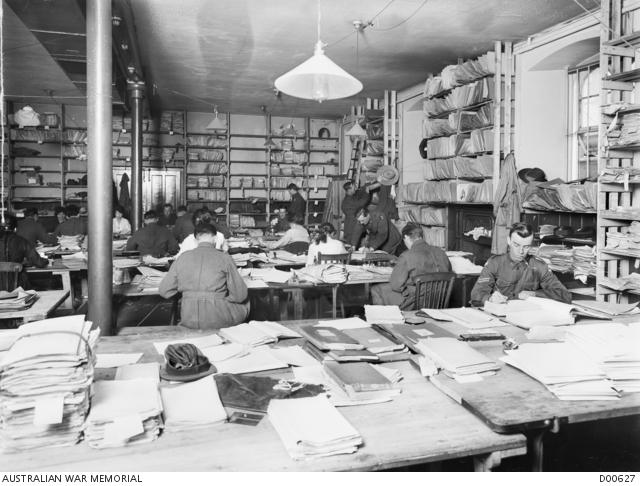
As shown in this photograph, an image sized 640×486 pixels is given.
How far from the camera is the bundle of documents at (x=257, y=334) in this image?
2.33 meters

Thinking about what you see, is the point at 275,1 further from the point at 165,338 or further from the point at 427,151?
the point at 165,338

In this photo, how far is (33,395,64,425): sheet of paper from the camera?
1388 mm

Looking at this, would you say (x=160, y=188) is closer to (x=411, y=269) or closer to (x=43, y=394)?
(x=411, y=269)

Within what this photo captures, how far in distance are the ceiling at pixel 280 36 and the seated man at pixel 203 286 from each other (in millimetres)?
2372

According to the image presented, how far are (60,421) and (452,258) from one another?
4349 millimetres

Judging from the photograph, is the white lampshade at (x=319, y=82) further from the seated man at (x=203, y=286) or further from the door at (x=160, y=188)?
the door at (x=160, y=188)

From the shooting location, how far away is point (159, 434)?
4.91ft

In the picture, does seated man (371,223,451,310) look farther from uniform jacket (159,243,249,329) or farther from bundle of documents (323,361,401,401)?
bundle of documents (323,361,401,401)

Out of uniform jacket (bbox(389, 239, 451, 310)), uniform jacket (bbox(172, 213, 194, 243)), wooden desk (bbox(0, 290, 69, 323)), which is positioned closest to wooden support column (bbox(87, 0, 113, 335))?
wooden desk (bbox(0, 290, 69, 323))

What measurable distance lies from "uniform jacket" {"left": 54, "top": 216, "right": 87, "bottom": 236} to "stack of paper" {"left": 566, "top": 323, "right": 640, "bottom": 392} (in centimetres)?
713

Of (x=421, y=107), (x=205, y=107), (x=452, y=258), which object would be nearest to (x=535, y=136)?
(x=452, y=258)

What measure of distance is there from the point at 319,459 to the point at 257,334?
1.08 meters

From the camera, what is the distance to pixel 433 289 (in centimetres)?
420

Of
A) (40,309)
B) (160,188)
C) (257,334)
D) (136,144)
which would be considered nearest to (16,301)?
(40,309)
